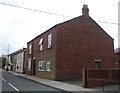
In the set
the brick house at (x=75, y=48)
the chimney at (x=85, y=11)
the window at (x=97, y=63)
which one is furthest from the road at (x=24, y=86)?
the chimney at (x=85, y=11)

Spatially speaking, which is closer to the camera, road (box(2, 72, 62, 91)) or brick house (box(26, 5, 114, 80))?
road (box(2, 72, 62, 91))

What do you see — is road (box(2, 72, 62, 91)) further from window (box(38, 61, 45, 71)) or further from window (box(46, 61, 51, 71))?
window (box(38, 61, 45, 71))

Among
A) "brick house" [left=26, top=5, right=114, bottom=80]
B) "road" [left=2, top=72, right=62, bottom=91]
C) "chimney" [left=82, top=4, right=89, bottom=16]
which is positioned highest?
"chimney" [left=82, top=4, right=89, bottom=16]

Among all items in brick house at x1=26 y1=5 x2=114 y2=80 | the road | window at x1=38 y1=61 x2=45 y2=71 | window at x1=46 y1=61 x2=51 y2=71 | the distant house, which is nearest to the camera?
the road

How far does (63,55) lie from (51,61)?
6.82 ft

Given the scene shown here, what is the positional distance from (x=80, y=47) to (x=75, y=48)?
742 millimetres

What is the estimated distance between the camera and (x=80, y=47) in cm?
2669

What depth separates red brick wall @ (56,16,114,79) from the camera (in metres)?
25.4

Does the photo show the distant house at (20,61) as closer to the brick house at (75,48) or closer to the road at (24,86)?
the brick house at (75,48)

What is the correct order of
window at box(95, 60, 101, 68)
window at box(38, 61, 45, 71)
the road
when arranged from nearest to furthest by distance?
the road < window at box(95, 60, 101, 68) < window at box(38, 61, 45, 71)

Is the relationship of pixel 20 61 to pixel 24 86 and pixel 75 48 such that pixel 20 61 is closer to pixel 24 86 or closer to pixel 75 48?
pixel 75 48

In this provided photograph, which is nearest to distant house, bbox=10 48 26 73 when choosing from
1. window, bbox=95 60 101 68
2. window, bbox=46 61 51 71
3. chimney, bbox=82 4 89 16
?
window, bbox=46 61 51 71

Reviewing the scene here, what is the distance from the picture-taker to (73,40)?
26469mm

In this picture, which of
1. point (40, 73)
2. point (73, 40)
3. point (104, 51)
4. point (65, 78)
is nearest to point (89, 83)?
point (65, 78)
